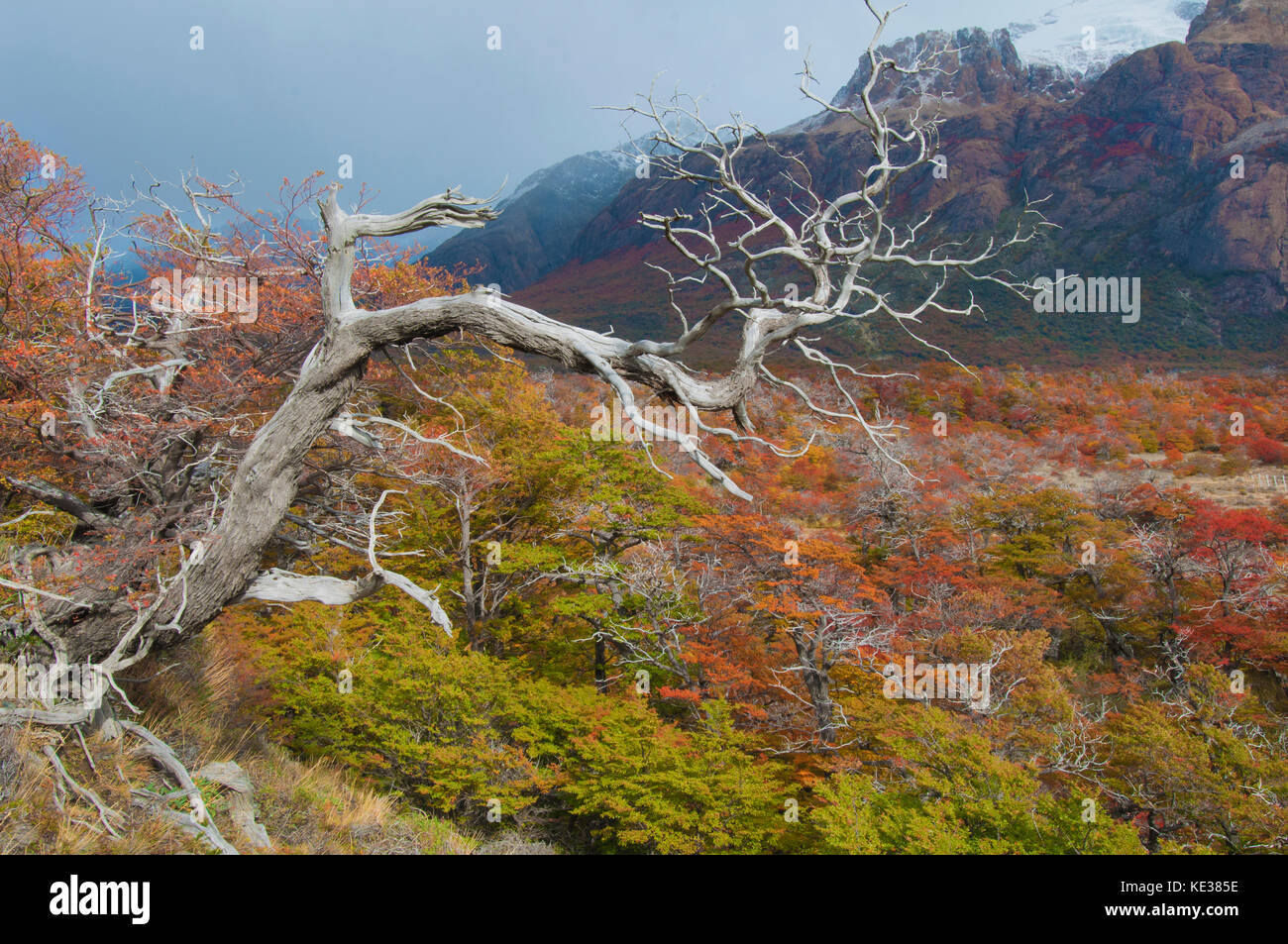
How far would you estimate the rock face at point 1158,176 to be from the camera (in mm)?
72562

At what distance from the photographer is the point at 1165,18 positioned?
163625 millimetres

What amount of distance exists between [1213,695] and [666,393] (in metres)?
11.4

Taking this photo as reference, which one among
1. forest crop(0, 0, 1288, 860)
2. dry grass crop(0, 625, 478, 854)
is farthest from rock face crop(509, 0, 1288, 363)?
dry grass crop(0, 625, 478, 854)

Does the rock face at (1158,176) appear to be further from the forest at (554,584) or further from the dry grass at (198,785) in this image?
the dry grass at (198,785)

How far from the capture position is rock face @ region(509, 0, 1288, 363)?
7256cm

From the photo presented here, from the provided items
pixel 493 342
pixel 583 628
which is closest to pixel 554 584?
pixel 583 628

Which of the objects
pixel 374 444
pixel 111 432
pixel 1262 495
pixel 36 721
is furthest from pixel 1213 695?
pixel 1262 495

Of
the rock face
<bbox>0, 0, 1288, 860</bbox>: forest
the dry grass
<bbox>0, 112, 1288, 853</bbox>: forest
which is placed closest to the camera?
the dry grass

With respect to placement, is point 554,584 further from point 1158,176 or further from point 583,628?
point 1158,176

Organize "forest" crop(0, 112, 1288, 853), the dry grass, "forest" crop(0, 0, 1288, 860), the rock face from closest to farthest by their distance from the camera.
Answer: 1. the dry grass
2. "forest" crop(0, 0, 1288, 860)
3. "forest" crop(0, 112, 1288, 853)
4. the rock face

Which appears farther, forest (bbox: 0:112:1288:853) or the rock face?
the rock face

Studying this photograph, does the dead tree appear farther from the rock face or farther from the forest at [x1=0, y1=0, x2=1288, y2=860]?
the rock face

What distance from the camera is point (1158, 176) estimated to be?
9038 cm
